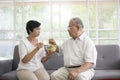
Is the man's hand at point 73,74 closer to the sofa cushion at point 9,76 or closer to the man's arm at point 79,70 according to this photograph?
the man's arm at point 79,70

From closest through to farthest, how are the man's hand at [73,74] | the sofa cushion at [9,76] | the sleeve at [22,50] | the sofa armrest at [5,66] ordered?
the man's hand at [73,74] < the sleeve at [22,50] < the sofa cushion at [9,76] < the sofa armrest at [5,66]

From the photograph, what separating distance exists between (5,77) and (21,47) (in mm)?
575

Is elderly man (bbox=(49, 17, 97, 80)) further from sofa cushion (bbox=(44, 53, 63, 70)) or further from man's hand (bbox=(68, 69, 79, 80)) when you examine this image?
sofa cushion (bbox=(44, 53, 63, 70))

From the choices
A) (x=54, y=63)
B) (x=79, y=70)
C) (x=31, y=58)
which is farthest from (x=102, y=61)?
(x=31, y=58)

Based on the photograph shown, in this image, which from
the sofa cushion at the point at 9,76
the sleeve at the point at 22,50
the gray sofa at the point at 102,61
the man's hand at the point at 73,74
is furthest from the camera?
the gray sofa at the point at 102,61

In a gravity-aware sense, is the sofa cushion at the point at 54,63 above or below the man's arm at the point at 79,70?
below

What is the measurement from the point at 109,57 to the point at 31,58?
140 centimetres

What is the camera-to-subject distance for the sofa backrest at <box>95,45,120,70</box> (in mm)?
3617

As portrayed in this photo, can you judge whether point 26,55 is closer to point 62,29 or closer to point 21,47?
point 21,47

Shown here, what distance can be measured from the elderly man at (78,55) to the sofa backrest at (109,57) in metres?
0.79

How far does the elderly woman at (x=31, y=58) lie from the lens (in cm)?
283

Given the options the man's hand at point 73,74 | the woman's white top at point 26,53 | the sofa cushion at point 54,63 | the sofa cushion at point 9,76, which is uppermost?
the woman's white top at point 26,53

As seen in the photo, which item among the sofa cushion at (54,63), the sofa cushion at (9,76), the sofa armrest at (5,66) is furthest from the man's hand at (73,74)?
the sofa armrest at (5,66)

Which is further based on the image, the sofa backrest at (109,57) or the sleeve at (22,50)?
the sofa backrest at (109,57)
